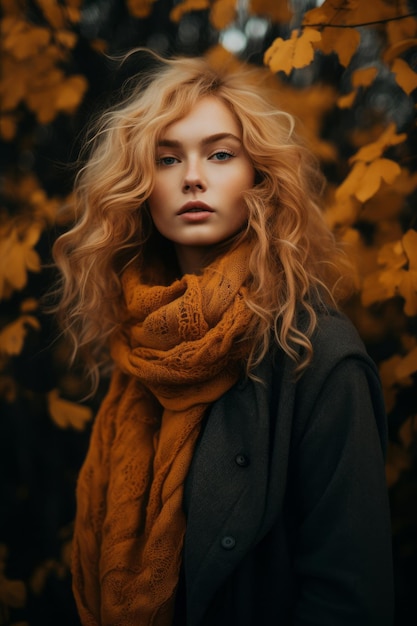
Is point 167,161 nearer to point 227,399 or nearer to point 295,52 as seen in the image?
point 295,52

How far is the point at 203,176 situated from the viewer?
1.49 metres

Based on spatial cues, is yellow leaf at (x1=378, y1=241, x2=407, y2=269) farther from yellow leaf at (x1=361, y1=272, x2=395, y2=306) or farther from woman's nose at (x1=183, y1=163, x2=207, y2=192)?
woman's nose at (x1=183, y1=163, x2=207, y2=192)

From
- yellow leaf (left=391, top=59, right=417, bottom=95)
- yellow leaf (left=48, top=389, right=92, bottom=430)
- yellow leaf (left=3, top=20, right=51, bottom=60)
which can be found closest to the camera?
yellow leaf (left=391, top=59, right=417, bottom=95)

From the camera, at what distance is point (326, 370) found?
4.38 ft

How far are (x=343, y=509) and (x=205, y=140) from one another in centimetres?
103

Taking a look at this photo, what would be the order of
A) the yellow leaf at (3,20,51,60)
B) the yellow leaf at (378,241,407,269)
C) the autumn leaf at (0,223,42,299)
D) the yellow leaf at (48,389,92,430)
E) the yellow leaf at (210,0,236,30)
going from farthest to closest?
the yellow leaf at (48,389,92,430)
the yellow leaf at (3,20,51,60)
the autumn leaf at (0,223,42,299)
the yellow leaf at (210,0,236,30)
the yellow leaf at (378,241,407,269)

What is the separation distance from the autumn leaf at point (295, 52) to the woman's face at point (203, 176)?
0.80ft

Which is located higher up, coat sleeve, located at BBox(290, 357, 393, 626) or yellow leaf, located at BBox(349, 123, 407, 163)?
yellow leaf, located at BBox(349, 123, 407, 163)

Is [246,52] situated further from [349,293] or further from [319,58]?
[349,293]

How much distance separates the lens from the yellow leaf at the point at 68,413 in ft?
8.11

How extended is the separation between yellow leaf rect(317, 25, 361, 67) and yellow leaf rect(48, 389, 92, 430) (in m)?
1.77

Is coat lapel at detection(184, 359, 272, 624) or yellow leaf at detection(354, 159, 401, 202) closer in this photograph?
coat lapel at detection(184, 359, 272, 624)

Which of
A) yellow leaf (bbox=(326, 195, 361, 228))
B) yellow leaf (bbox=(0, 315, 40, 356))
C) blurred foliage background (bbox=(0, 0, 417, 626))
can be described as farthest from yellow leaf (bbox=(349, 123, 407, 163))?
yellow leaf (bbox=(0, 315, 40, 356))

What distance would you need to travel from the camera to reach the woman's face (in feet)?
4.91
